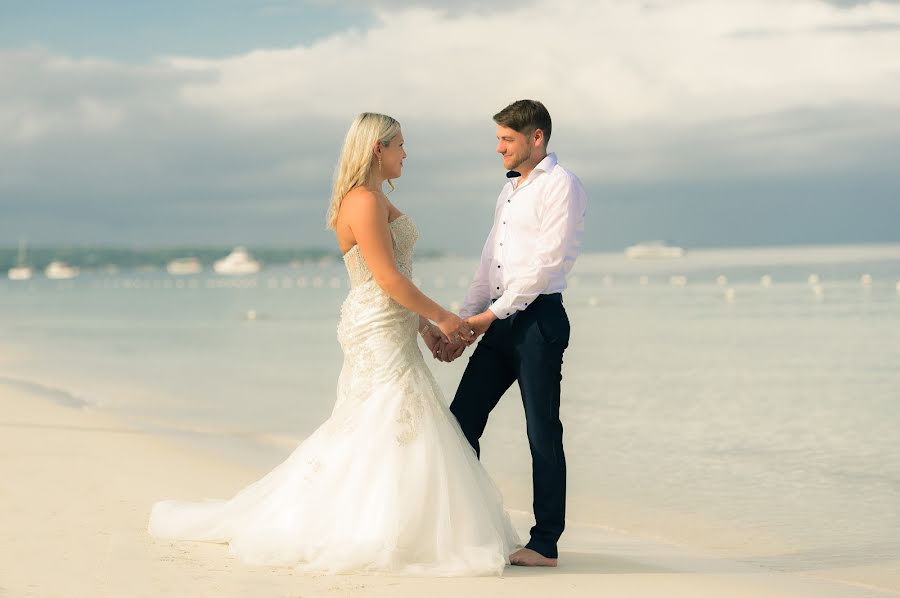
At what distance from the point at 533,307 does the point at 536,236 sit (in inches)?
14.4

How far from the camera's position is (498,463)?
1063 cm

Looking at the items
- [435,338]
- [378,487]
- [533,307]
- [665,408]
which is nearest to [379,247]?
[435,338]

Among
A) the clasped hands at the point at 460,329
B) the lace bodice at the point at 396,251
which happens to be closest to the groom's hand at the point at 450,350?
the clasped hands at the point at 460,329

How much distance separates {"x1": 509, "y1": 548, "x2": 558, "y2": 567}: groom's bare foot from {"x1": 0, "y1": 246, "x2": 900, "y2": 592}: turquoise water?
1936 millimetres

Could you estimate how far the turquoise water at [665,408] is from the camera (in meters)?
8.48

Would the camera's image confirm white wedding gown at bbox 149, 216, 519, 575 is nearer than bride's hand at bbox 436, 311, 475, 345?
Yes

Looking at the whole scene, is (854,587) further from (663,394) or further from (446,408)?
(663,394)

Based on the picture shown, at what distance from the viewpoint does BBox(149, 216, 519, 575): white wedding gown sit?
518cm

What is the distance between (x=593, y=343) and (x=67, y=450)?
20.1m

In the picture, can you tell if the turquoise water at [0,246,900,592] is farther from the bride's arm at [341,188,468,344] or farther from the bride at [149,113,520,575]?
the bride's arm at [341,188,468,344]

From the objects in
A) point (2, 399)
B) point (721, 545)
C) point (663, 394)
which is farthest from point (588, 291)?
point (721, 545)

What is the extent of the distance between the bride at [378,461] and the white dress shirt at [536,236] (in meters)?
0.36

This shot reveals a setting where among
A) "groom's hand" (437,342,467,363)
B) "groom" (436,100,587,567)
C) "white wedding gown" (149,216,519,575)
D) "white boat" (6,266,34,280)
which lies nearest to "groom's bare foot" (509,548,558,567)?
"groom" (436,100,587,567)

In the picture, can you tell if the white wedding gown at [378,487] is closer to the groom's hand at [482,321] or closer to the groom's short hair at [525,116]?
the groom's hand at [482,321]
